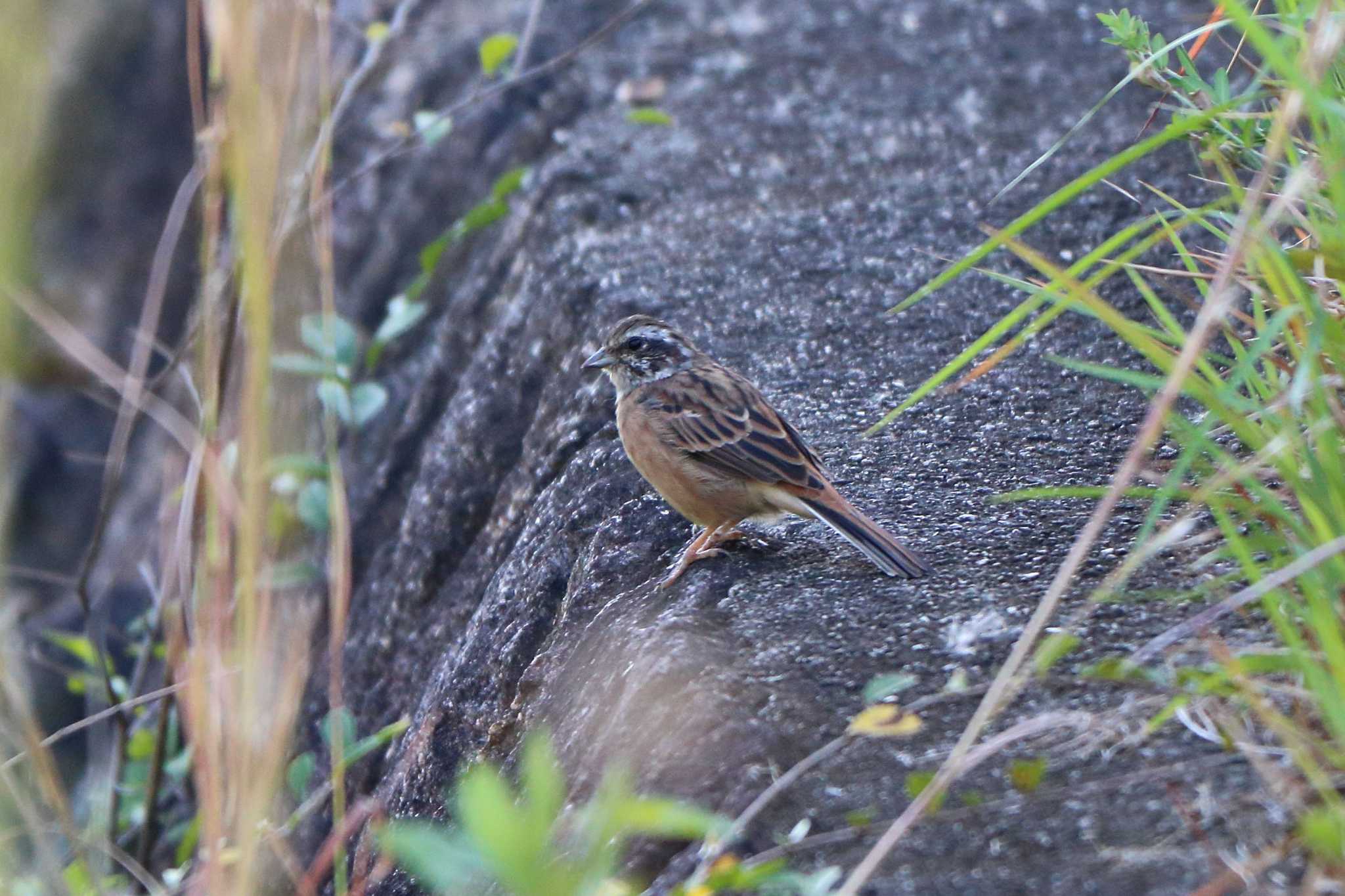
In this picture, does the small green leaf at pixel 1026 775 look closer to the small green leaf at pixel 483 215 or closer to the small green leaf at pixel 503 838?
the small green leaf at pixel 503 838

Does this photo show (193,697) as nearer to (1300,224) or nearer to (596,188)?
(1300,224)

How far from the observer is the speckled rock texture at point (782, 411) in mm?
2426

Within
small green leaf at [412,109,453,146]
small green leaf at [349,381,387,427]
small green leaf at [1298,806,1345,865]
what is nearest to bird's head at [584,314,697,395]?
small green leaf at [349,381,387,427]

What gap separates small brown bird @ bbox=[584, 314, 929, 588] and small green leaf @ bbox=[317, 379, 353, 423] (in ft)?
2.68

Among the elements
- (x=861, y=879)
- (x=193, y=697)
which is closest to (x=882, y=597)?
(x=861, y=879)

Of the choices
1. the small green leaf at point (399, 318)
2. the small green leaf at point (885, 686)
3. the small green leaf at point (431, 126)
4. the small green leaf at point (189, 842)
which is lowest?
the small green leaf at point (189, 842)

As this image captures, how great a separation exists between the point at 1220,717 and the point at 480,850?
1.31 metres

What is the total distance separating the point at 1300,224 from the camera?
2879 mm

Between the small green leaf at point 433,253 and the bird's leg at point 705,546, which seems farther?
the small green leaf at point 433,253

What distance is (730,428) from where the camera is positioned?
390cm

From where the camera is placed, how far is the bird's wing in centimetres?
366

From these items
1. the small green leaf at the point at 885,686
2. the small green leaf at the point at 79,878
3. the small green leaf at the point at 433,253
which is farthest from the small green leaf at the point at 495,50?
the small green leaf at the point at 885,686

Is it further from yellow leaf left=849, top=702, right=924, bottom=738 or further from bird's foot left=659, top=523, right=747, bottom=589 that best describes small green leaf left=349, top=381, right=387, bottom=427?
yellow leaf left=849, top=702, right=924, bottom=738

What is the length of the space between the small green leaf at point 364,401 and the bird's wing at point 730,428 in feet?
3.49
